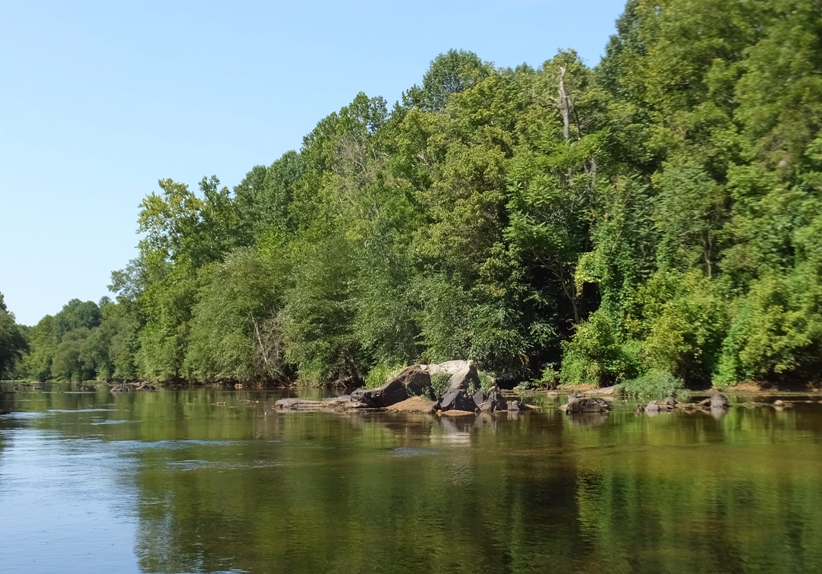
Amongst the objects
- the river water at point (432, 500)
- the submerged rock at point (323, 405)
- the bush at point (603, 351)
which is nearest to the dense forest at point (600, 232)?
the bush at point (603, 351)

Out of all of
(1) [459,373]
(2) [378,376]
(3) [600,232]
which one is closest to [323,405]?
(1) [459,373]

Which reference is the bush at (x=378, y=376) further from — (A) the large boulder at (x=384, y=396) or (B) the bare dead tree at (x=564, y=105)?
(B) the bare dead tree at (x=564, y=105)

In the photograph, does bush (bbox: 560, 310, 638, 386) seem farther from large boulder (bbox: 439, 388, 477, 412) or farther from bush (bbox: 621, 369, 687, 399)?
large boulder (bbox: 439, 388, 477, 412)

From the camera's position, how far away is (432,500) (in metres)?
16.5

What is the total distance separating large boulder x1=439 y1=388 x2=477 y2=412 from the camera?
37.8 metres

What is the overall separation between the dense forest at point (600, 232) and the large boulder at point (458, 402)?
9811 millimetres

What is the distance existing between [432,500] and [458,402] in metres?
21.6

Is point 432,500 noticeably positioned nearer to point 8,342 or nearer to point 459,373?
point 459,373

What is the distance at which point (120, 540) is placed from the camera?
46.4 feet

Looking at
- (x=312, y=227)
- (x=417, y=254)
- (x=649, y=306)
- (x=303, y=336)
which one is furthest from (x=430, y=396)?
(x=312, y=227)

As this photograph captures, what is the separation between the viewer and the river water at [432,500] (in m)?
12.4

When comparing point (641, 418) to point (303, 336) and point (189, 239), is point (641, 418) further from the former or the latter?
point (189, 239)

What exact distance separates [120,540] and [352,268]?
5738 cm

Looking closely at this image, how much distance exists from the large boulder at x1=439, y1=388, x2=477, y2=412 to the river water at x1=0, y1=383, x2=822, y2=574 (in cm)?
741
